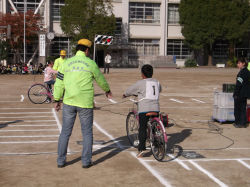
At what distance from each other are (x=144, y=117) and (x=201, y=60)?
43774 millimetres

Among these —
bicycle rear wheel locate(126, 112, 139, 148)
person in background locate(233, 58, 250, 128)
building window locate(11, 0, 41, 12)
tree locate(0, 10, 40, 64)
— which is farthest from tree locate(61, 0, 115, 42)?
bicycle rear wheel locate(126, 112, 139, 148)

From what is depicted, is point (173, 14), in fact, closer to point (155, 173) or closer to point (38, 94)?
point (38, 94)

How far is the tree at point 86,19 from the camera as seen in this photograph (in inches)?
1591

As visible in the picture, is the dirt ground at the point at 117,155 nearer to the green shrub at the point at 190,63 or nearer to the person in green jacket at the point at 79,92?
the person in green jacket at the point at 79,92

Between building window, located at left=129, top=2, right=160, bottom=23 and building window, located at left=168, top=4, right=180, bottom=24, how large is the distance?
1428mm

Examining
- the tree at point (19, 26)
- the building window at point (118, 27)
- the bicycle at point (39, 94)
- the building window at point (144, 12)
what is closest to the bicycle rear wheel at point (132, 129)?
the bicycle at point (39, 94)

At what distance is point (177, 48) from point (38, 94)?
35.6 metres

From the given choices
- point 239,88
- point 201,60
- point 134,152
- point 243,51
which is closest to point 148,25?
point 201,60

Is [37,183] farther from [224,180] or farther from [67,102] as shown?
[224,180]

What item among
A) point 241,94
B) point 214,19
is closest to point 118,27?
point 214,19

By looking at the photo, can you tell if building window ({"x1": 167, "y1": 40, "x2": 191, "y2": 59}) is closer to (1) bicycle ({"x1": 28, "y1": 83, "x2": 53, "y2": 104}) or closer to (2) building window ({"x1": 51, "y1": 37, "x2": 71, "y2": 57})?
(2) building window ({"x1": 51, "y1": 37, "x2": 71, "y2": 57})

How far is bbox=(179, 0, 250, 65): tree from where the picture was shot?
4384cm

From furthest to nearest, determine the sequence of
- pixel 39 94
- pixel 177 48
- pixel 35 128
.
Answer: pixel 177 48 → pixel 39 94 → pixel 35 128

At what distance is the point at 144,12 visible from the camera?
1857 inches
